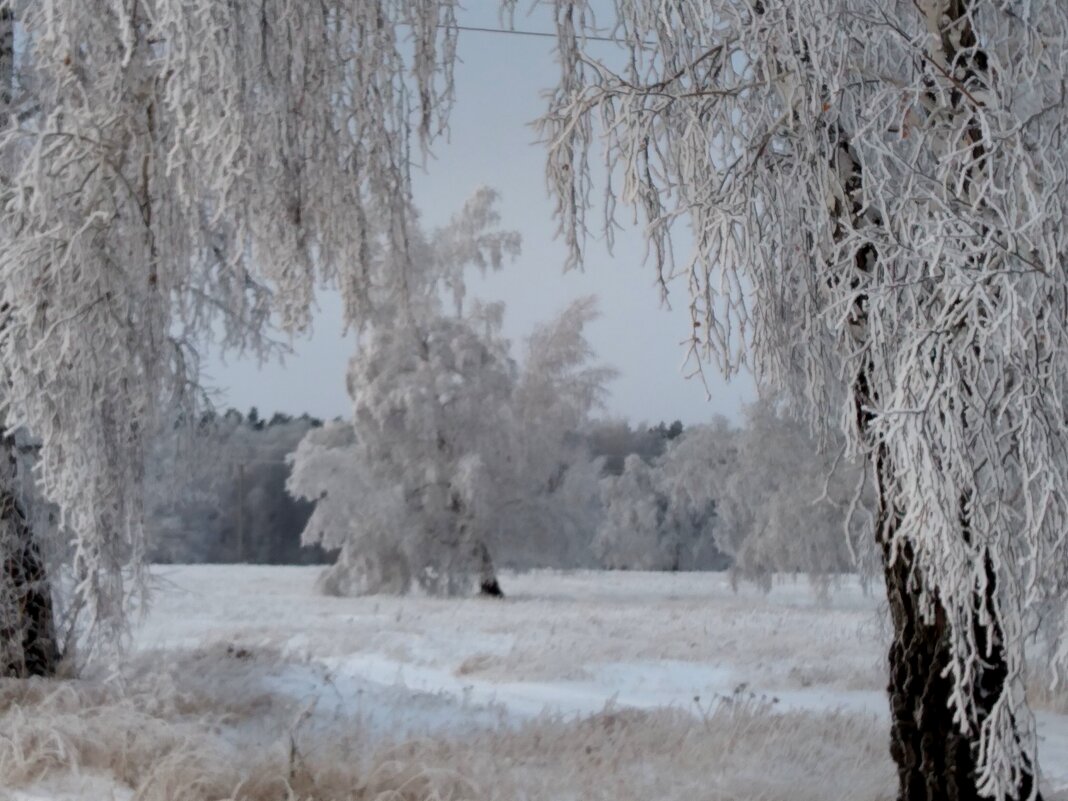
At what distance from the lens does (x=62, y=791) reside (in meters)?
3.36

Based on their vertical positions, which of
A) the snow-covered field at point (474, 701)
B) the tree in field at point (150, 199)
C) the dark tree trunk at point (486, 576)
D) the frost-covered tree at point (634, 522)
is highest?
the tree in field at point (150, 199)

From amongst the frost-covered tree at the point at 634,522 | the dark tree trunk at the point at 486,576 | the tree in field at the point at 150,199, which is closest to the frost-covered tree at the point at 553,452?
the dark tree trunk at the point at 486,576

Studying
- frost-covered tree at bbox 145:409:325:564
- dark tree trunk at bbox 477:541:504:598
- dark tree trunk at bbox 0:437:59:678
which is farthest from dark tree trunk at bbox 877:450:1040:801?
dark tree trunk at bbox 477:541:504:598

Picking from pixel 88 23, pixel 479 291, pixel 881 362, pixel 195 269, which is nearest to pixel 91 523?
pixel 195 269

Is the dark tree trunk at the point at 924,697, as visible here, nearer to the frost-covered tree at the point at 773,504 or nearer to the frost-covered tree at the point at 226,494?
the frost-covered tree at the point at 226,494

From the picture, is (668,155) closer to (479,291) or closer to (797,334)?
(797,334)

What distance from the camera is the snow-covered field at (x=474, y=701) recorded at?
349cm

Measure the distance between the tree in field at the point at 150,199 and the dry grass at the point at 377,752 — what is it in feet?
1.44

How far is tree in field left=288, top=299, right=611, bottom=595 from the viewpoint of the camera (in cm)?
1001

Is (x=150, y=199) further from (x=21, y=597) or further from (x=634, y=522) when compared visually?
(x=634, y=522)

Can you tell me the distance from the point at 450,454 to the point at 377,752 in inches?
272

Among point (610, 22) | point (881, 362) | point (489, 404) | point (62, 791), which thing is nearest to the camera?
point (881, 362)

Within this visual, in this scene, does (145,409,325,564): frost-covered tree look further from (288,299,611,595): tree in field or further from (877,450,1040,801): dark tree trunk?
(877,450,1040,801): dark tree trunk

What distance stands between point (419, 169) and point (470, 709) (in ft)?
9.41
